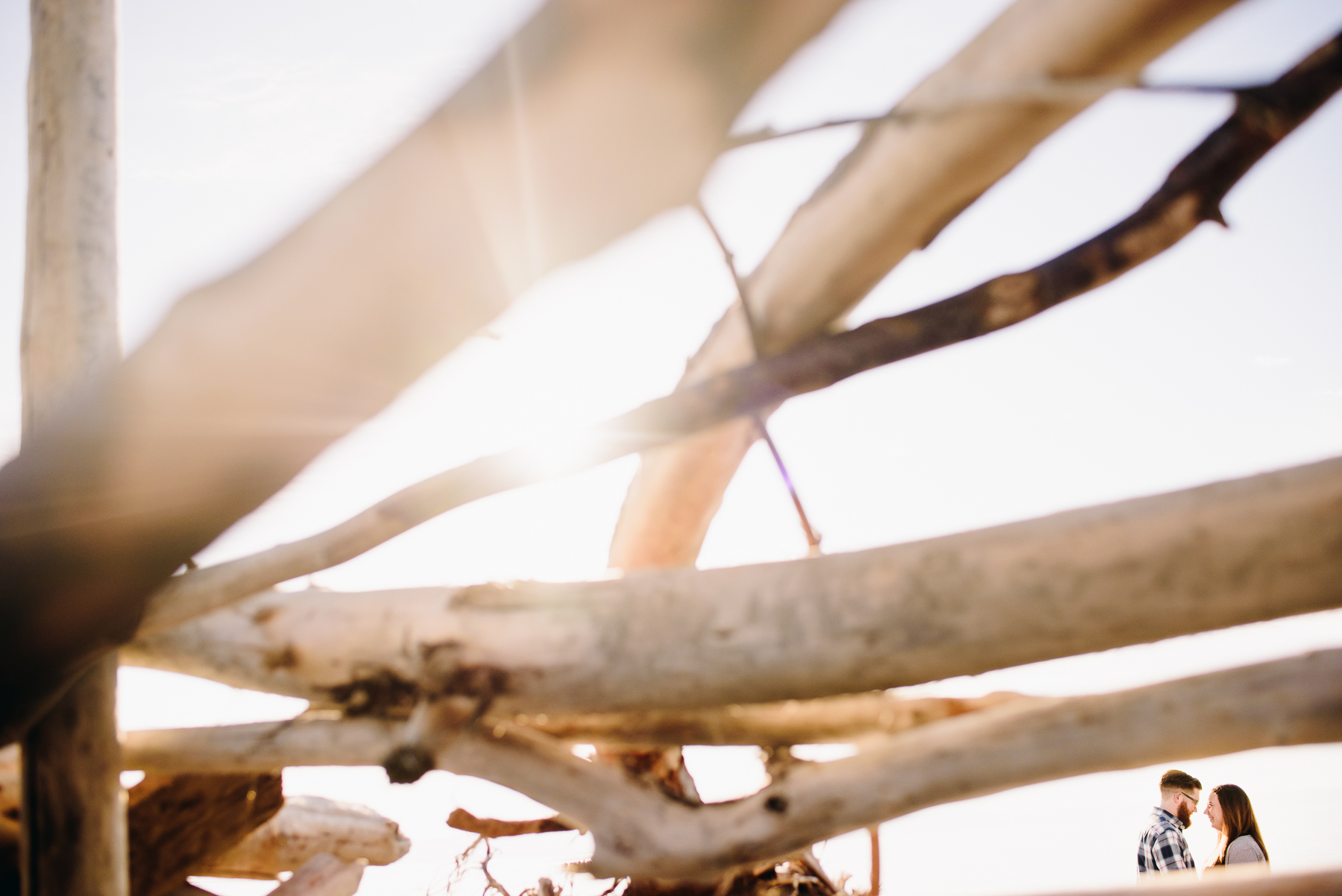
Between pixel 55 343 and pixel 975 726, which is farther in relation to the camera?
pixel 55 343

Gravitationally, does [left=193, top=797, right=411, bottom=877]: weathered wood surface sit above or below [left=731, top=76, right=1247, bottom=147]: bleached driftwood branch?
below

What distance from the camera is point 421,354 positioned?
40.9 inches

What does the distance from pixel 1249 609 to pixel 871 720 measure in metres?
0.69

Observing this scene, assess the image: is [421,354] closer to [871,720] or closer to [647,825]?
[647,825]

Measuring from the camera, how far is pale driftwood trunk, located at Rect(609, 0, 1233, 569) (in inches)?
46.9

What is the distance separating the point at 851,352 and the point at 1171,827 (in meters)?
4.10

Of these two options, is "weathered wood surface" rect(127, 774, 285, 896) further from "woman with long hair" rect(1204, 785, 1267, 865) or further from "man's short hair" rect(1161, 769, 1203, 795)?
"woman with long hair" rect(1204, 785, 1267, 865)

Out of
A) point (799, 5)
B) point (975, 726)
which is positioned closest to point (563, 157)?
point (799, 5)

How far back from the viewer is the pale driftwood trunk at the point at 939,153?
1.19m

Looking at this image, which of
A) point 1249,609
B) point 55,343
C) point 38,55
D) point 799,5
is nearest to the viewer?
point 799,5

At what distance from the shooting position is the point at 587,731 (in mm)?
1589

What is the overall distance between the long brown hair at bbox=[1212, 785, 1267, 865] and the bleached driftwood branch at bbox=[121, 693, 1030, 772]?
3.67m

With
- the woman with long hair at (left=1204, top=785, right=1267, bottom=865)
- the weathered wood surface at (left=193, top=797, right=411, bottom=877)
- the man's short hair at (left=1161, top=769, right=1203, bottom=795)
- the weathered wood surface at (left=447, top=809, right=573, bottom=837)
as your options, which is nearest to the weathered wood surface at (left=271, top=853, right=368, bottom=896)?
the weathered wood surface at (left=193, top=797, right=411, bottom=877)

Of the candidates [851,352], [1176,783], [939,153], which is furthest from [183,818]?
[1176,783]
